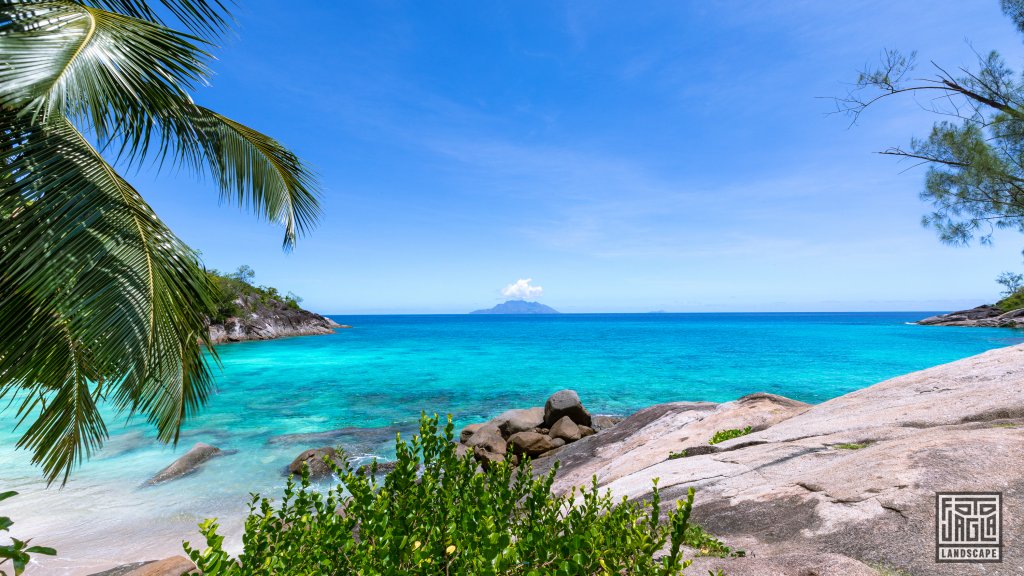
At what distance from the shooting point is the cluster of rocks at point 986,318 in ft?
211

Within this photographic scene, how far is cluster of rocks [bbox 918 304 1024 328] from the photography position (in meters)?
64.2

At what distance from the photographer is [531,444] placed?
1197cm

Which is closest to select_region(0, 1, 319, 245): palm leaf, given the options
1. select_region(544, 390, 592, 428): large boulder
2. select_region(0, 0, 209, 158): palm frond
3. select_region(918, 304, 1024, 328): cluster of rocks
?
select_region(0, 0, 209, 158): palm frond

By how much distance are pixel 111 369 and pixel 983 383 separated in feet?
35.1

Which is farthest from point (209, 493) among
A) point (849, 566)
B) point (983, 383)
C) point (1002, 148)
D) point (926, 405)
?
point (1002, 148)

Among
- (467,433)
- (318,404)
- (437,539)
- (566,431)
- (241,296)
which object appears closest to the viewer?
(437,539)

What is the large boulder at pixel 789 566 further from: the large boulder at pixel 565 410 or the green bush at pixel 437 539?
the large boulder at pixel 565 410

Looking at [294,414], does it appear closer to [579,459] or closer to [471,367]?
Result: [579,459]

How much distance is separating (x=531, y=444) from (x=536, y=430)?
4.32 ft

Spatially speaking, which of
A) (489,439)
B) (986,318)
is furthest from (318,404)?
(986,318)

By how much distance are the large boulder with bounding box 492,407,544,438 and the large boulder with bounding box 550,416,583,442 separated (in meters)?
0.82

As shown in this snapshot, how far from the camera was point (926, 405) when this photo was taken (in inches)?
233

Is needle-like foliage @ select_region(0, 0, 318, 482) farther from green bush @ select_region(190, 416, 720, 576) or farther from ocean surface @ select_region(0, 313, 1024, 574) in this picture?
ocean surface @ select_region(0, 313, 1024, 574)

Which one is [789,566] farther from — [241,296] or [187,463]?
[241,296]
